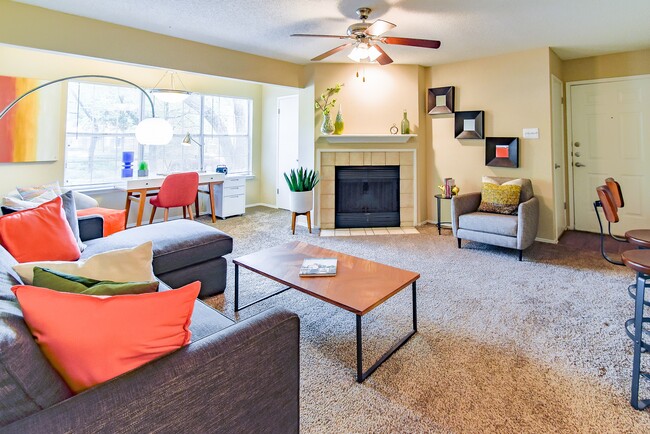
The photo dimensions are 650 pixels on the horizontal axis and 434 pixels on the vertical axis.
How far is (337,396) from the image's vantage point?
1716 millimetres

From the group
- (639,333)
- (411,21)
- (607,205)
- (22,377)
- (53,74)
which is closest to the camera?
(22,377)

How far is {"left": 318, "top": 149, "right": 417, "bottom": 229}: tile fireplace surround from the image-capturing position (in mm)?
5172

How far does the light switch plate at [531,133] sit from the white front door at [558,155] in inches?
8.3

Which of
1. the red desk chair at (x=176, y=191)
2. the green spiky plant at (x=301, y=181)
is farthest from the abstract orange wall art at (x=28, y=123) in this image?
the green spiky plant at (x=301, y=181)

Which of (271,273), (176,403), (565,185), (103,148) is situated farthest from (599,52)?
(103,148)

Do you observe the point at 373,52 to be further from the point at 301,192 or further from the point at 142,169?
the point at 142,169

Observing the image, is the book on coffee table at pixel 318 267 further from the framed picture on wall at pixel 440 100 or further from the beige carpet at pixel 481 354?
the framed picture on wall at pixel 440 100

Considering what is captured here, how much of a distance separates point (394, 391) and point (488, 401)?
0.44 m

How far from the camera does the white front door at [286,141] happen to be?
6352 millimetres

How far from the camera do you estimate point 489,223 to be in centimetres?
393

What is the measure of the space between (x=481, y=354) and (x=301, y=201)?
10.7ft

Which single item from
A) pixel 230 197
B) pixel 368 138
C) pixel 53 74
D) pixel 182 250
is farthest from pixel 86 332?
pixel 230 197

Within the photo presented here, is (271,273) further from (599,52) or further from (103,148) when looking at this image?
(599,52)

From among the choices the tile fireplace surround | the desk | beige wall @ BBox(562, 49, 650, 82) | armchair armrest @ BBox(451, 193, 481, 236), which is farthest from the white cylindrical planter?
beige wall @ BBox(562, 49, 650, 82)
